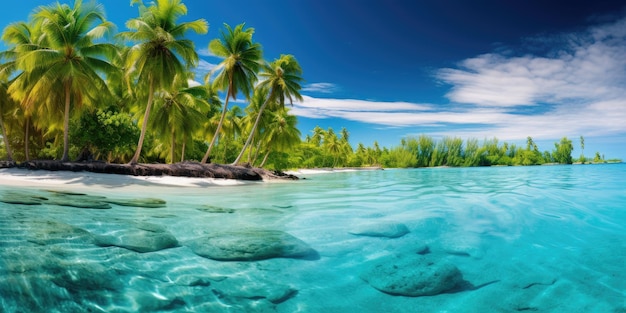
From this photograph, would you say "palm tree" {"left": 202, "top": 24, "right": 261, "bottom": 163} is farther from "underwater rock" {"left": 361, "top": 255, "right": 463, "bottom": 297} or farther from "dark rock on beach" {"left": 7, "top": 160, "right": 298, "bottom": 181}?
"underwater rock" {"left": 361, "top": 255, "right": 463, "bottom": 297}

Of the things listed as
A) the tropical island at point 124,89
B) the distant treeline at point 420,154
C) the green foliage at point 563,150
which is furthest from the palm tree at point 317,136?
the green foliage at point 563,150

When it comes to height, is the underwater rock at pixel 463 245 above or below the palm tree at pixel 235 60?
below

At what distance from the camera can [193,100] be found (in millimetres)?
23141

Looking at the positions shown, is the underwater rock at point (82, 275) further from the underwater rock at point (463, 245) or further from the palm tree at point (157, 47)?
the palm tree at point (157, 47)

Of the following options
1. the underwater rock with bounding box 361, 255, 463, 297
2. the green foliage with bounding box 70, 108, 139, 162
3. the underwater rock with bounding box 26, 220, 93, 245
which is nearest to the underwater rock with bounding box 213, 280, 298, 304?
the underwater rock with bounding box 361, 255, 463, 297

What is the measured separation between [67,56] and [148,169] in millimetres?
7267

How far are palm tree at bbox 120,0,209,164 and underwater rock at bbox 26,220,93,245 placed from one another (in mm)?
14590

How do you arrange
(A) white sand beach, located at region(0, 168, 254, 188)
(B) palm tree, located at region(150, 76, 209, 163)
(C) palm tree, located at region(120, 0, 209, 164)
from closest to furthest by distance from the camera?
(A) white sand beach, located at region(0, 168, 254, 188) → (C) palm tree, located at region(120, 0, 209, 164) → (B) palm tree, located at region(150, 76, 209, 163)

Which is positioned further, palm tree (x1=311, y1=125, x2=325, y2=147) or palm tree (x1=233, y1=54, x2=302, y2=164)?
palm tree (x1=311, y1=125, x2=325, y2=147)

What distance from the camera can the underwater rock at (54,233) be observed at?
4334mm

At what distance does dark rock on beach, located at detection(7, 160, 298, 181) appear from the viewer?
56.8 ft

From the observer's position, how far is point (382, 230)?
6246mm

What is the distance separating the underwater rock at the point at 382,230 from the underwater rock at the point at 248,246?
1384 mm

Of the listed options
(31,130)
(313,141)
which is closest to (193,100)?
(31,130)
